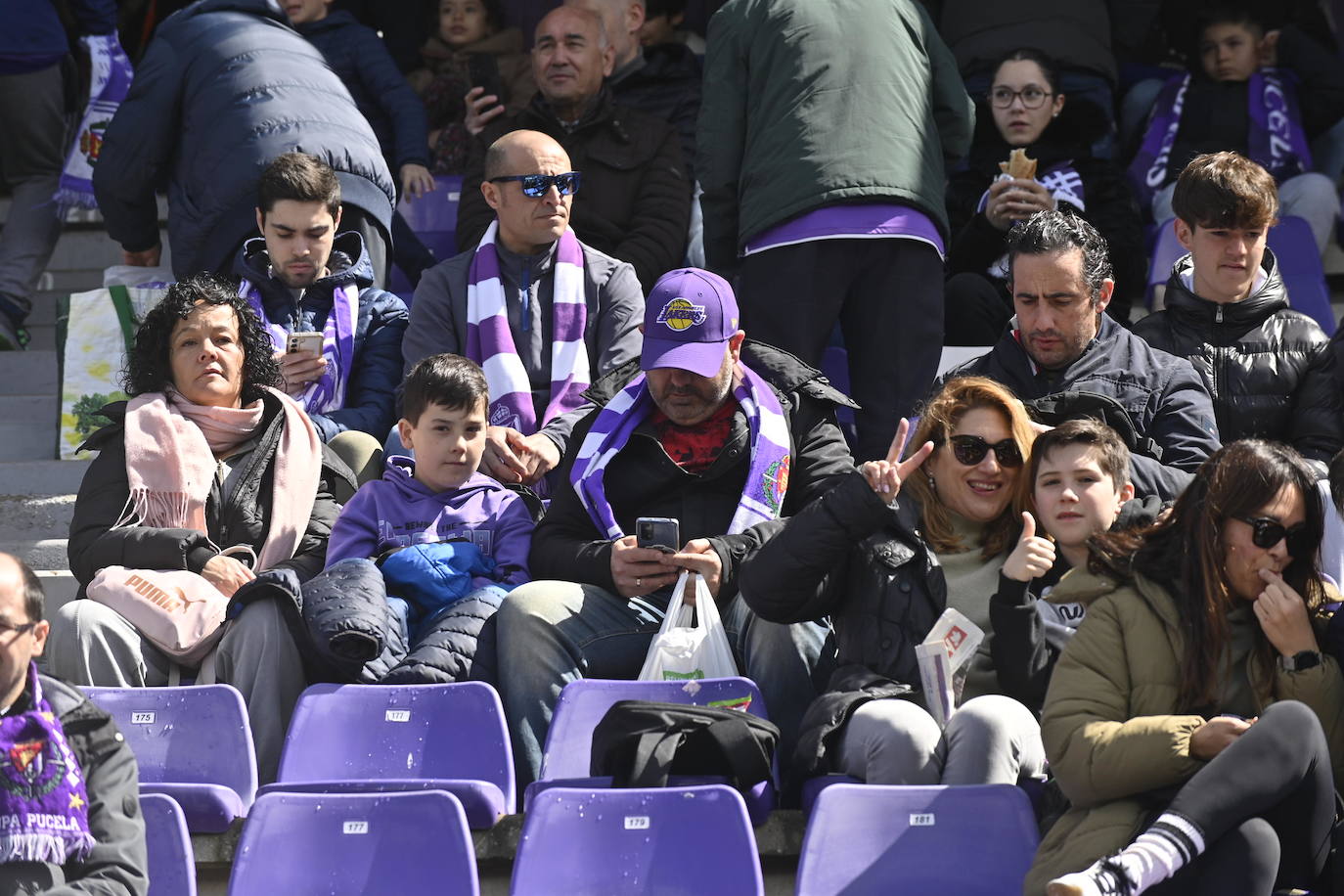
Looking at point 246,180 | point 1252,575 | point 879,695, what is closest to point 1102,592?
point 1252,575

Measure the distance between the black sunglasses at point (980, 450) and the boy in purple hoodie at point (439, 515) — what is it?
44.1 inches

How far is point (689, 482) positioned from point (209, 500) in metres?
1.18

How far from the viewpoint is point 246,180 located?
6.02m

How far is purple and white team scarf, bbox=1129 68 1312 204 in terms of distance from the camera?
7.00 m

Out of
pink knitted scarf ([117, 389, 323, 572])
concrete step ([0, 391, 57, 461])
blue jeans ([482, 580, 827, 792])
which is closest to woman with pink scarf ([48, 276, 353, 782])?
pink knitted scarf ([117, 389, 323, 572])

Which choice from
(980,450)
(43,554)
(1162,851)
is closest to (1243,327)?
(980,450)

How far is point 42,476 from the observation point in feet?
19.6

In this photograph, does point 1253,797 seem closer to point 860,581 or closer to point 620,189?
point 860,581

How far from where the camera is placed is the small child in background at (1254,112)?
6.91 meters

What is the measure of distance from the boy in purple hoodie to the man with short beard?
1.16m

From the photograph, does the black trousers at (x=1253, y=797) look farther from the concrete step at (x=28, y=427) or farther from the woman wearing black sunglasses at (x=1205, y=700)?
the concrete step at (x=28, y=427)

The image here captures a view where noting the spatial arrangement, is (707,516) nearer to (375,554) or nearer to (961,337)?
(375,554)

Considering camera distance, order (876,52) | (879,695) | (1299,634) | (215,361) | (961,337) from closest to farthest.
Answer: (1299,634)
(879,695)
(215,361)
(876,52)
(961,337)

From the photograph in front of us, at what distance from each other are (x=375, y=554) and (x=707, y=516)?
786mm
